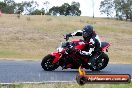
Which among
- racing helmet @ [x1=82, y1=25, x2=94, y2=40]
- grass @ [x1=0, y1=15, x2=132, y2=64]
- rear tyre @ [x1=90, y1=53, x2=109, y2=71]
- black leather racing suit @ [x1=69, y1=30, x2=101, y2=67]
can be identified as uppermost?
racing helmet @ [x1=82, y1=25, x2=94, y2=40]

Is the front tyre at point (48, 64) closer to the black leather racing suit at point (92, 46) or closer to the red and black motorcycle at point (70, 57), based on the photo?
the red and black motorcycle at point (70, 57)

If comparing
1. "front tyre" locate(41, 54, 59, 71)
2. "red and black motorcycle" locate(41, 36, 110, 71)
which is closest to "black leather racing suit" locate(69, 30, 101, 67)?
"red and black motorcycle" locate(41, 36, 110, 71)

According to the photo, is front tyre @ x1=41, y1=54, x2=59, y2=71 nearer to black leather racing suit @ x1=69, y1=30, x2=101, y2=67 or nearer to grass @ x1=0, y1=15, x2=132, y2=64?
black leather racing suit @ x1=69, y1=30, x2=101, y2=67

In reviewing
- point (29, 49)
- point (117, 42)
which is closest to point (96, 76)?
point (29, 49)

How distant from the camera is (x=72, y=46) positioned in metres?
14.4

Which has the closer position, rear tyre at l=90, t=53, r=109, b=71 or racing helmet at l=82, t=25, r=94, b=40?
racing helmet at l=82, t=25, r=94, b=40

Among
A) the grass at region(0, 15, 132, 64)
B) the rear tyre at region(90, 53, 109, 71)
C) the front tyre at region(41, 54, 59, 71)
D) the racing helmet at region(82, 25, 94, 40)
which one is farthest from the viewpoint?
the grass at region(0, 15, 132, 64)

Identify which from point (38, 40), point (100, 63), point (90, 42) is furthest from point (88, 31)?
point (38, 40)

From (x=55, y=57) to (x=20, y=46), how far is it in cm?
2009

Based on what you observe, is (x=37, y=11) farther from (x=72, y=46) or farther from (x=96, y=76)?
(x=96, y=76)

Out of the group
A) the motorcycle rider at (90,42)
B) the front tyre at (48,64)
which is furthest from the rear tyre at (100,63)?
the front tyre at (48,64)

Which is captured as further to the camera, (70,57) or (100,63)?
(100,63)

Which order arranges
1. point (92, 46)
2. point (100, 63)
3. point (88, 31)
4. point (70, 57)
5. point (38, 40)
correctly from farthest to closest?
point (38, 40)
point (100, 63)
point (70, 57)
point (92, 46)
point (88, 31)

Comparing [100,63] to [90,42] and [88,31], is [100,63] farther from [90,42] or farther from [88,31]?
[88,31]
